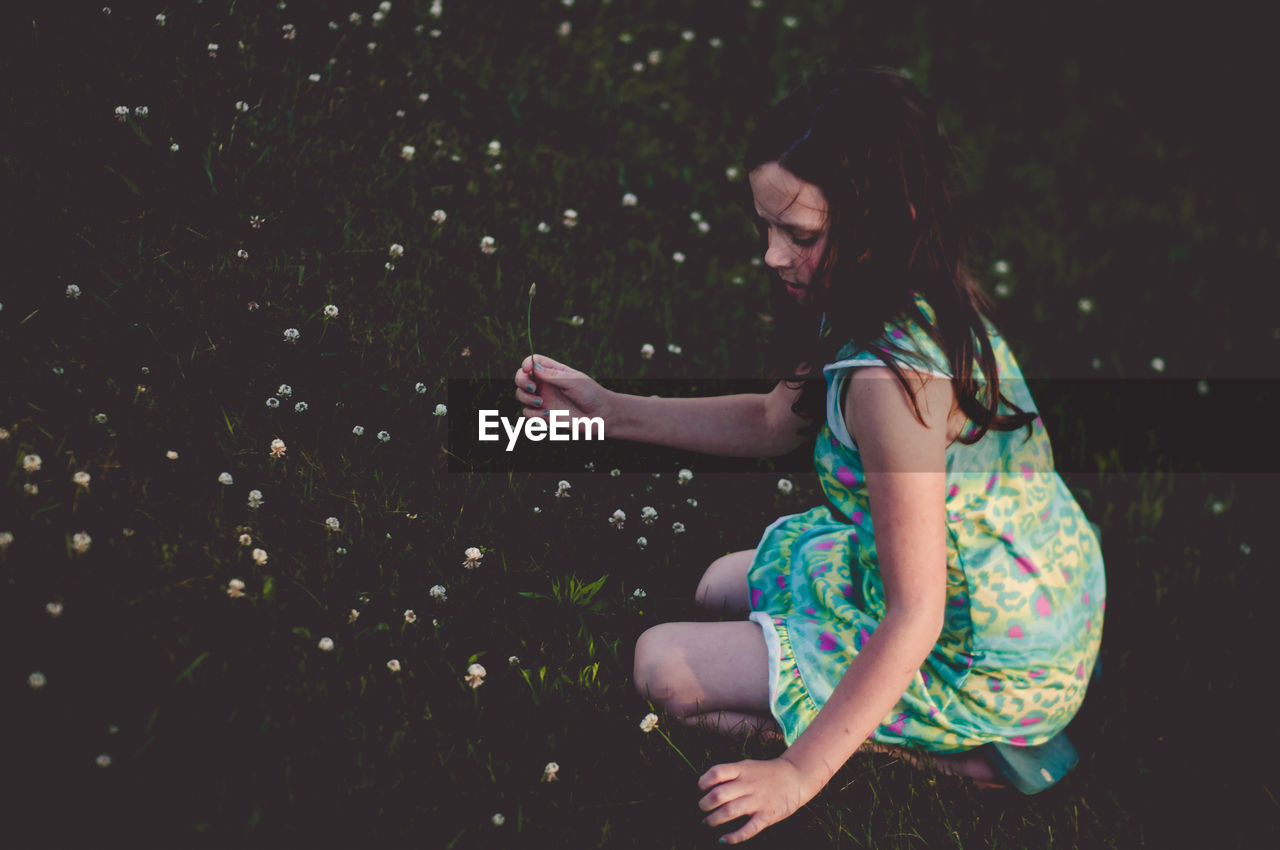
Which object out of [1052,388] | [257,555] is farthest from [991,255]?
[257,555]

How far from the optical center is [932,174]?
2789 millimetres

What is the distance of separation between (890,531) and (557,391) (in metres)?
1.45

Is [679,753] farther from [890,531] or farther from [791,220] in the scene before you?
[791,220]

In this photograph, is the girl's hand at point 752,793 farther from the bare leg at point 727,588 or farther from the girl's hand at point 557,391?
the girl's hand at point 557,391

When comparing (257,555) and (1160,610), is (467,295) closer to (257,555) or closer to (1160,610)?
(257,555)

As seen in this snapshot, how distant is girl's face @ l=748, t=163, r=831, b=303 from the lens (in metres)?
2.79

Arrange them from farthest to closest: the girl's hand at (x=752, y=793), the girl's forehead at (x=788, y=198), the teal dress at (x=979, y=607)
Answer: the teal dress at (x=979, y=607) < the girl's forehead at (x=788, y=198) < the girl's hand at (x=752, y=793)

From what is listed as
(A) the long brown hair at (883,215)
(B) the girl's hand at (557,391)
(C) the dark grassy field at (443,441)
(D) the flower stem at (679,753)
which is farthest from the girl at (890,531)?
(B) the girl's hand at (557,391)

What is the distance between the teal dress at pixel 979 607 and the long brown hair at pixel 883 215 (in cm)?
6

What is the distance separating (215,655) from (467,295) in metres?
1.87

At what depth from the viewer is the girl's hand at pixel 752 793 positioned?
2658mm

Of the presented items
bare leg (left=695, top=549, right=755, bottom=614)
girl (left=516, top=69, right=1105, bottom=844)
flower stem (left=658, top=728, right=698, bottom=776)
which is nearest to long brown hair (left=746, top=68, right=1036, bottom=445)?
girl (left=516, top=69, right=1105, bottom=844)

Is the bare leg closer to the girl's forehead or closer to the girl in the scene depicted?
the girl

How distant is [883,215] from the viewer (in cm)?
278
